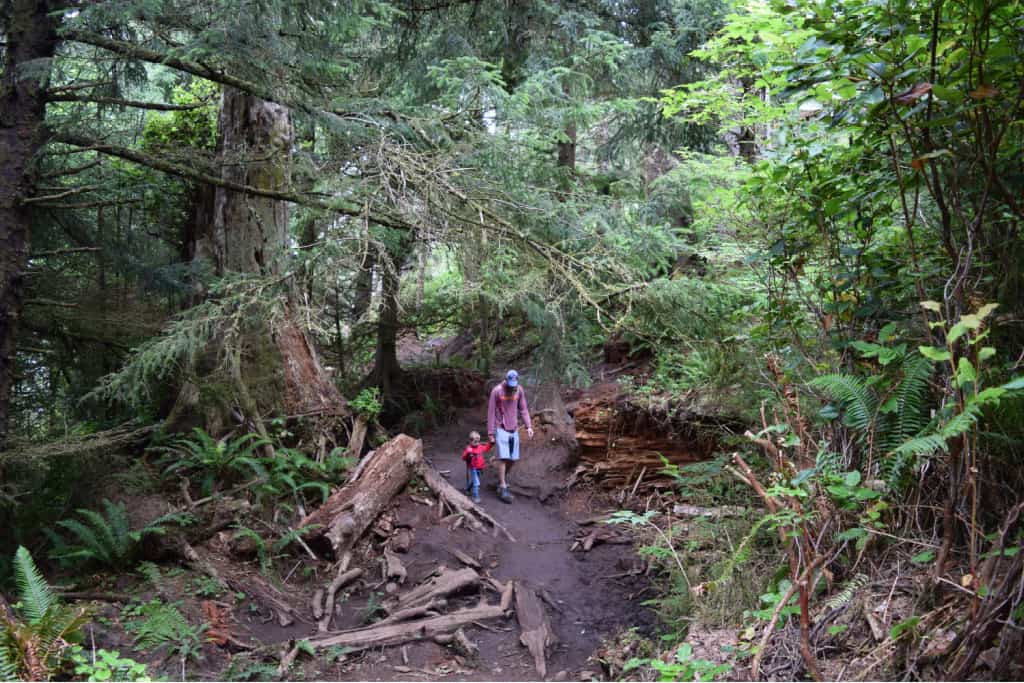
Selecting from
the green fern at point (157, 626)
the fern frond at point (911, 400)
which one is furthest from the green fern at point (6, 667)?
the fern frond at point (911, 400)

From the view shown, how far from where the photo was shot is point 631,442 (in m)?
10.9

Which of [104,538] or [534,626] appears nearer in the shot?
[104,538]

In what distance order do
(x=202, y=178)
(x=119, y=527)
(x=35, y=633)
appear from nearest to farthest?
(x=35, y=633), (x=202, y=178), (x=119, y=527)

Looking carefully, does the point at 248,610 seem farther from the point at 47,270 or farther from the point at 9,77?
Result: the point at 9,77

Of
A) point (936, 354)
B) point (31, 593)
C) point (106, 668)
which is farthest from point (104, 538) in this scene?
point (936, 354)

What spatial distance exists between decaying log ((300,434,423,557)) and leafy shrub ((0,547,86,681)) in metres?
3.51

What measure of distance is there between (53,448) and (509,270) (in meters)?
4.70

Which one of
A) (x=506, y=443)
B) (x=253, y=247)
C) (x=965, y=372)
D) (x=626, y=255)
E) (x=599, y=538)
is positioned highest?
(x=253, y=247)

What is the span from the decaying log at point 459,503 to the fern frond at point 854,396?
243 inches

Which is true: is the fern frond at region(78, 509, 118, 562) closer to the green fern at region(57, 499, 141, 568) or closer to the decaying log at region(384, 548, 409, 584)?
the green fern at region(57, 499, 141, 568)

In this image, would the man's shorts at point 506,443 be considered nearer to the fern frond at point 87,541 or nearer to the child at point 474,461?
the child at point 474,461

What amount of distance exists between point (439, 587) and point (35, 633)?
13.8ft

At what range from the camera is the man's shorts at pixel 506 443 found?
1083 centimetres

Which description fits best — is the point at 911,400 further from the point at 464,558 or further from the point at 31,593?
the point at 31,593
